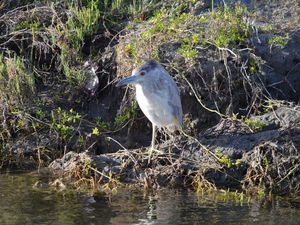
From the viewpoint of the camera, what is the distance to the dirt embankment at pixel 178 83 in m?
7.63

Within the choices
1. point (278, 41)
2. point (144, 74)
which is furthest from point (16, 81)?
point (278, 41)

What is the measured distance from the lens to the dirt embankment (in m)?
7.63

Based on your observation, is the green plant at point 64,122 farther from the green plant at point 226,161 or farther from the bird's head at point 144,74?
the green plant at point 226,161

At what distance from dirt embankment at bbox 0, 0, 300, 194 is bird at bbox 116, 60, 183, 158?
291mm

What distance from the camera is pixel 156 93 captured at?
309 inches

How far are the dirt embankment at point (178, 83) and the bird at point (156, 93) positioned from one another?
11.5 inches

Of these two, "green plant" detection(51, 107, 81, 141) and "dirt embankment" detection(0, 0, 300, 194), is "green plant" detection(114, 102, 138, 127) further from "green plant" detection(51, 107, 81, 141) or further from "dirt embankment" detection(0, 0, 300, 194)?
"green plant" detection(51, 107, 81, 141)

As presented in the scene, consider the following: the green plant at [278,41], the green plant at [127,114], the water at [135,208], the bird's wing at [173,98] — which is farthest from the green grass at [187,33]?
the water at [135,208]

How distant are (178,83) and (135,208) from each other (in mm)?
2309

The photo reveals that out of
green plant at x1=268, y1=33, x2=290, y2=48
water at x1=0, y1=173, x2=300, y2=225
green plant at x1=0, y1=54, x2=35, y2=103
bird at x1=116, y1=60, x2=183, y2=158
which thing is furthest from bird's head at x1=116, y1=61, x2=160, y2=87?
green plant at x1=268, y1=33, x2=290, y2=48

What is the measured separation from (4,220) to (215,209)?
1.92 metres

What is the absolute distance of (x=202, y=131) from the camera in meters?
8.60

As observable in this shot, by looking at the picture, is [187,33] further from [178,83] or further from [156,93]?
[156,93]

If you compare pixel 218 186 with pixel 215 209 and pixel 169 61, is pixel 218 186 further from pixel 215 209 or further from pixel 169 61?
pixel 169 61
